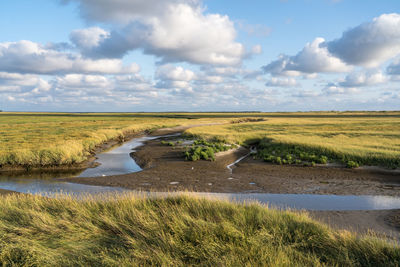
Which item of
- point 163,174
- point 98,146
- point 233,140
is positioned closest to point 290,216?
point 163,174

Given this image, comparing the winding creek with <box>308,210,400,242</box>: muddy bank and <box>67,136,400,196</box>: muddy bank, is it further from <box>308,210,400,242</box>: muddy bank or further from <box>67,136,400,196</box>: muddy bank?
<box>308,210,400,242</box>: muddy bank

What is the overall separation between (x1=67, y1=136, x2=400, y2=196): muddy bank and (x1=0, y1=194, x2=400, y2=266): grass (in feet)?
22.4

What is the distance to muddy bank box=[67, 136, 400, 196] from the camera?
1608cm

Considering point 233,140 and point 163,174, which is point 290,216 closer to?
point 163,174

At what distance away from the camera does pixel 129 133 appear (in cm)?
5828

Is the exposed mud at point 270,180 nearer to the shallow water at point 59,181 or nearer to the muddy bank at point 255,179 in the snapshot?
the muddy bank at point 255,179

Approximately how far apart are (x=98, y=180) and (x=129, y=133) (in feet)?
135

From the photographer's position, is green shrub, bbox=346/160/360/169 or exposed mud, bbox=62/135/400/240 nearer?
exposed mud, bbox=62/135/400/240

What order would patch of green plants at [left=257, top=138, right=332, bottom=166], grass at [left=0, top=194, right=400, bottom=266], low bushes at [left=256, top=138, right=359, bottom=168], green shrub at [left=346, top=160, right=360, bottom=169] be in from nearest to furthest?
grass at [left=0, top=194, right=400, bottom=266], green shrub at [left=346, top=160, right=360, bottom=169], low bushes at [left=256, top=138, right=359, bottom=168], patch of green plants at [left=257, top=138, right=332, bottom=166]

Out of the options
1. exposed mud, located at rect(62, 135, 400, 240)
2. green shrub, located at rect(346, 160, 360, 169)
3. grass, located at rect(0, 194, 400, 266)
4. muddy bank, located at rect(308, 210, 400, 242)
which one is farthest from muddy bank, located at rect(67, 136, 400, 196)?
grass, located at rect(0, 194, 400, 266)

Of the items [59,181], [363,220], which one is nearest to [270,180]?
[363,220]

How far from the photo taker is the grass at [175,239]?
20.0 feet

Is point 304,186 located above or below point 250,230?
below

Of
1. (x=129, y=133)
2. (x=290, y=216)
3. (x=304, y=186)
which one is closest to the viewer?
(x=290, y=216)
